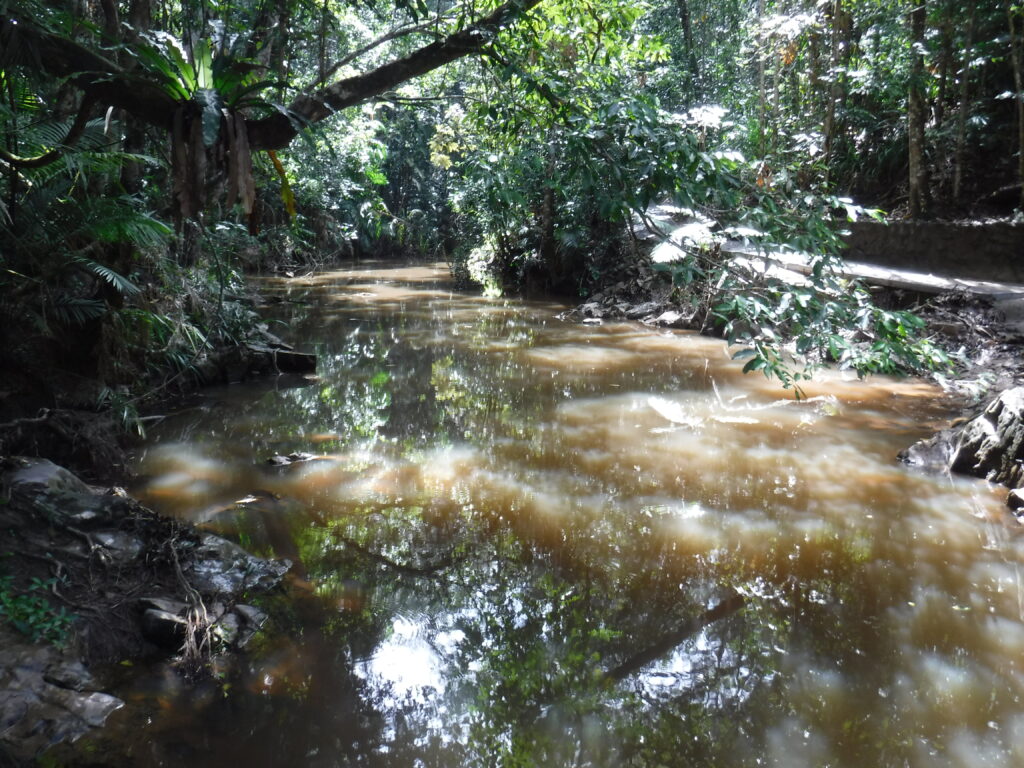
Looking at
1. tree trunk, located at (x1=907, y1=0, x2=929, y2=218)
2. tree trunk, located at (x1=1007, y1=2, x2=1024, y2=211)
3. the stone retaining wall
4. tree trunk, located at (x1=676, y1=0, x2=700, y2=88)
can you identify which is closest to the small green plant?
the stone retaining wall

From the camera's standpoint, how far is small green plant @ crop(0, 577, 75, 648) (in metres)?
2.62

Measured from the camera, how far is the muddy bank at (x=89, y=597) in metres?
2.45

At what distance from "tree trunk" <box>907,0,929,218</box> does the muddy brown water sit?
4.79 meters

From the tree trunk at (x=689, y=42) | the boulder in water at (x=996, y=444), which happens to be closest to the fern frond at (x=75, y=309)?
the boulder in water at (x=996, y=444)

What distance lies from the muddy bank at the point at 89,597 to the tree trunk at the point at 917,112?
1007 centimetres

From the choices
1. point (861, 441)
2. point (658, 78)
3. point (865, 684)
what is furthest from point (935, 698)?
point (658, 78)

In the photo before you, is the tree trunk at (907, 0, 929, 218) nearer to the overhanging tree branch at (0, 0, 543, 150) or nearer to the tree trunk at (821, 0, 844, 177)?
the tree trunk at (821, 0, 844, 177)

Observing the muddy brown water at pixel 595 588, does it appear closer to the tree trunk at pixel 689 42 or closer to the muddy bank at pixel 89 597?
the muddy bank at pixel 89 597

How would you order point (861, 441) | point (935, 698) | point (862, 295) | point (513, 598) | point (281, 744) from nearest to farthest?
1. point (281, 744)
2. point (935, 698)
3. point (862, 295)
4. point (513, 598)
5. point (861, 441)

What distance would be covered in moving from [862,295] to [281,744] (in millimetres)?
3068

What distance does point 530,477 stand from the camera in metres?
4.97

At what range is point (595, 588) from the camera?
351 centimetres

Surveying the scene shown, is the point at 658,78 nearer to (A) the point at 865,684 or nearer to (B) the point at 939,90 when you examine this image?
(B) the point at 939,90

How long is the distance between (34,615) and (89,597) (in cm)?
27
